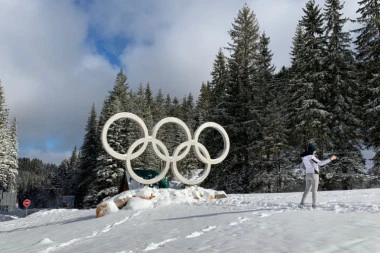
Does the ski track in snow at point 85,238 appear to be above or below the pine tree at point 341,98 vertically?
below

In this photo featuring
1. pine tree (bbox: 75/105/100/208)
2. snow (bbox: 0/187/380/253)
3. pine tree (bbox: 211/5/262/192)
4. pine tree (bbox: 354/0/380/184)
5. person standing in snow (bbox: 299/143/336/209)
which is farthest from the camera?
pine tree (bbox: 75/105/100/208)

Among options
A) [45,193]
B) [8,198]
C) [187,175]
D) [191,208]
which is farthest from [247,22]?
[45,193]

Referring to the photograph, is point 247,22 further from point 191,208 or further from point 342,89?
point 191,208

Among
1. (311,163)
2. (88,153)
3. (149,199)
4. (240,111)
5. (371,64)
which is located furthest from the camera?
(88,153)

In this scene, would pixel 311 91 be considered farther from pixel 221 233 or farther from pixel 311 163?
pixel 221 233

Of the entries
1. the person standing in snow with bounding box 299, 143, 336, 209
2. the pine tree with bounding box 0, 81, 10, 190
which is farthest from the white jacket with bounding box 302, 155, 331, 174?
the pine tree with bounding box 0, 81, 10, 190

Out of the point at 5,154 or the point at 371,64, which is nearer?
the point at 371,64

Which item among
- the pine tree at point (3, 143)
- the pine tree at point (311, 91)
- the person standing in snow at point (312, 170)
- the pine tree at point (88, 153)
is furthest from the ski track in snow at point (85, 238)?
the pine tree at point (3, 143)

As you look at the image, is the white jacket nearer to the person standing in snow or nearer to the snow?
the person standing in snow

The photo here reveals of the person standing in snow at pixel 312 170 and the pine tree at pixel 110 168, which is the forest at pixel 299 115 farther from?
the person standing in snow at pixel 312 170

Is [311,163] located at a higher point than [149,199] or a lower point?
higher

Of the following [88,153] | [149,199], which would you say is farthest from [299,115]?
[88,153]

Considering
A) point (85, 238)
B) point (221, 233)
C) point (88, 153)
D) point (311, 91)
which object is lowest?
point (85, 238)

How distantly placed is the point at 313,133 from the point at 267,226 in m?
19.6
